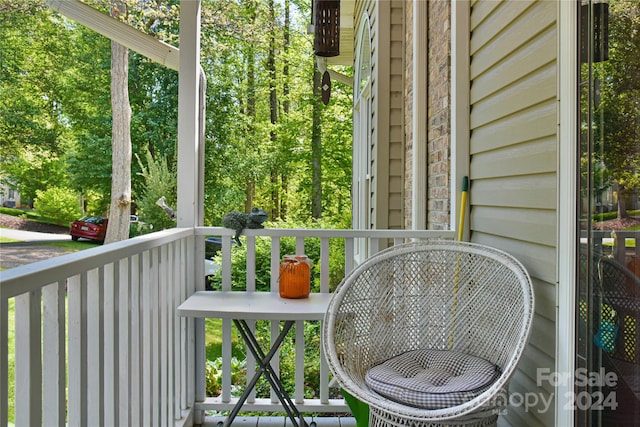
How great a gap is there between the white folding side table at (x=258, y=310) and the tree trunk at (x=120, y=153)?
27.8 ft

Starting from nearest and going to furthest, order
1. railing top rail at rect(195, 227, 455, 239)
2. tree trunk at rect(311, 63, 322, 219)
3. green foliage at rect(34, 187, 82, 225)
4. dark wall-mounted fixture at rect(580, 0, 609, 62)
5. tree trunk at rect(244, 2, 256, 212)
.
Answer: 1. dark wall-mounted fixture at rect(580, 0, 609, 62)
2. railing top rail at rect(195, 227, 455, 239)
3. tree trunk at rect(311, 63, 322, 219)
4. green foliage at rect(34, 187, 82, 225)
5. tree trunk at rect(244, 2, 256, 212)

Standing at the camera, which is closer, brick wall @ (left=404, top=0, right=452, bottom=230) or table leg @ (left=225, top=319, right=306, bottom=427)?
table leg @ (left=225, top=319, right=306, bottom=427)

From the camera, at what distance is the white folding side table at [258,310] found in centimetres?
225

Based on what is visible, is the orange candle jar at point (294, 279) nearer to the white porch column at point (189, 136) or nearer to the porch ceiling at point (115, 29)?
the white porch column at point (189, 136)

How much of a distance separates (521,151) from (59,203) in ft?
40.9

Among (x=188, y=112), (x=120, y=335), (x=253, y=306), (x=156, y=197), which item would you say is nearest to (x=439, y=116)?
(x=188, y=112)

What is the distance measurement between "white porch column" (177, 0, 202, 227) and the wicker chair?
1012mm

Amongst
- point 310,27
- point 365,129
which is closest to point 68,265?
point 310,27

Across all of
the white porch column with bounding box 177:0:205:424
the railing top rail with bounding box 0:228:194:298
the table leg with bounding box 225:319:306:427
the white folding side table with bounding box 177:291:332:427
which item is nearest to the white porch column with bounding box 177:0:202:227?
the white porch column with bounding box 177:0:205:424

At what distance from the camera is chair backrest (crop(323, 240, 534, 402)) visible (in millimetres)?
2012

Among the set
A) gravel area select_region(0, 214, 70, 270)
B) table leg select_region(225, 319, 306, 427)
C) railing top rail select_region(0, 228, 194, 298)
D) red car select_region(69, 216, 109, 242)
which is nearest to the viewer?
railing top rail select_region(0, 228, 194, 298)

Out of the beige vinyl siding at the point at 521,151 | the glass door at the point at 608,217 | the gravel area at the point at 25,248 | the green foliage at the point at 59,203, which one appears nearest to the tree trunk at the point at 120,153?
the gravel area at the point at 25,248

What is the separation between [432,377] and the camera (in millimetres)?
1883

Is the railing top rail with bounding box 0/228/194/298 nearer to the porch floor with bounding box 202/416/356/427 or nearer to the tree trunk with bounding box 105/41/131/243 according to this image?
the porch floor with bounding box 202/416/356/427
